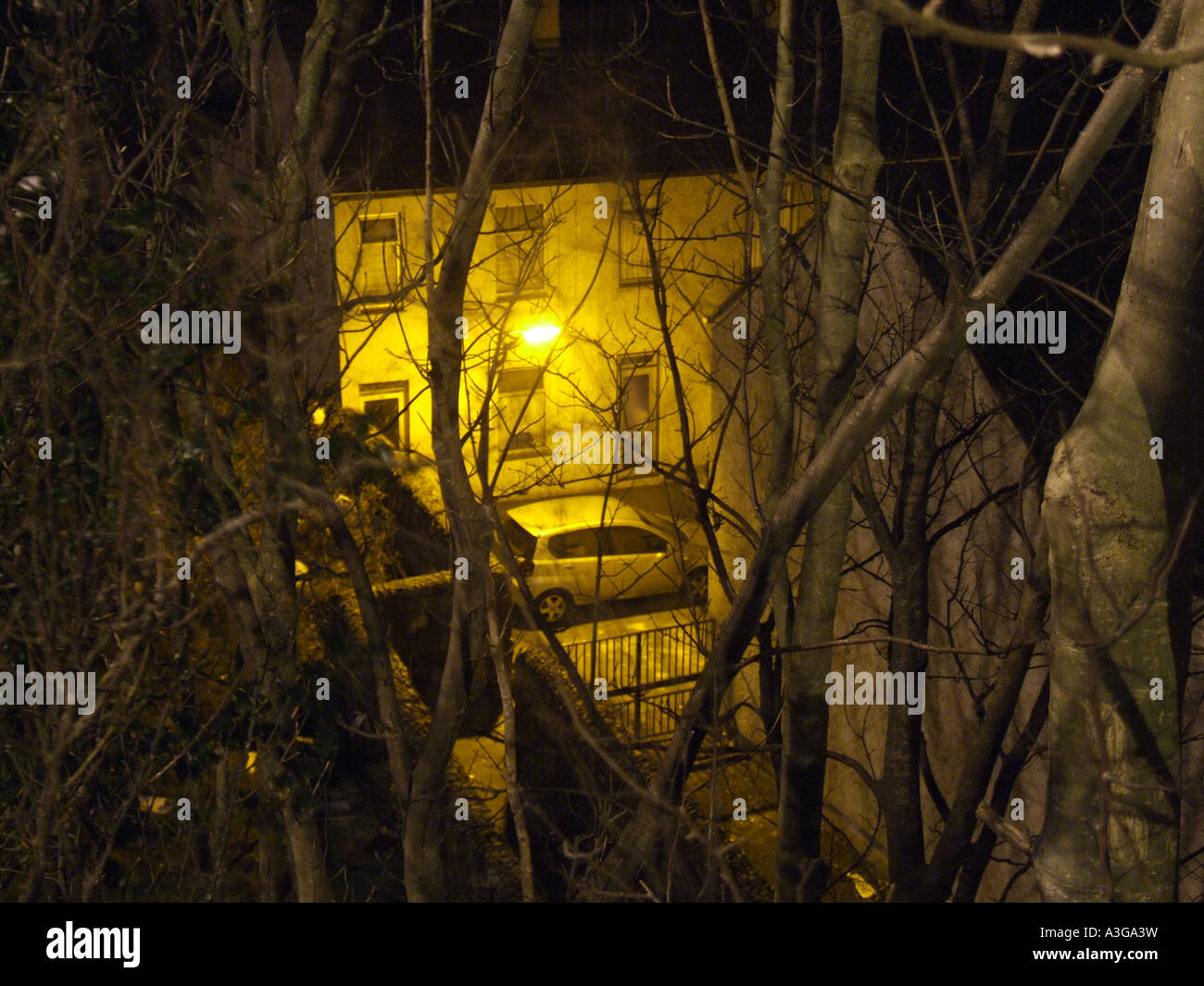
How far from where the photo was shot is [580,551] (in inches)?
562

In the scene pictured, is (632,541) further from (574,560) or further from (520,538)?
(520,538)

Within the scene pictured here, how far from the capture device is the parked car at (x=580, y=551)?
1359cm

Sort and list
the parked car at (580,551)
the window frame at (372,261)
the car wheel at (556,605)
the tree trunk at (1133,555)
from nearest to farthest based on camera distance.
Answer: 1. the tree trunk at (1133,555)
2. the window frame at (372,261)
3. the car wheel at (556,605)
4. the parked car at (580,551)

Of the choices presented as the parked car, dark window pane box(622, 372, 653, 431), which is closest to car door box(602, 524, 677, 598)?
the parked car

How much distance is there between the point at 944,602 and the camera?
830 cm

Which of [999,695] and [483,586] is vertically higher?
[483,586]

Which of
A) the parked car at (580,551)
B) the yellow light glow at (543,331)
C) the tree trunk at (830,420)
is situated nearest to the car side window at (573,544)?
the parked car at (580,551)

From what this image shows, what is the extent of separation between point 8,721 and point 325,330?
2457 millimetres

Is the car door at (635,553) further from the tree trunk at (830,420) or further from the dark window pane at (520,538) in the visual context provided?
the tree trunk at (830,420)

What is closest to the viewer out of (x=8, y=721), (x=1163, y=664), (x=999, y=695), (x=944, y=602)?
(x=1163, y=664)

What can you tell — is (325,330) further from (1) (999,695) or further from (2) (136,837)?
(1) (999,695)

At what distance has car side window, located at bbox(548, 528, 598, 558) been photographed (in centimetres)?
1405

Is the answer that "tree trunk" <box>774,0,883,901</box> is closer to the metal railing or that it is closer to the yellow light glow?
the yellow light glow

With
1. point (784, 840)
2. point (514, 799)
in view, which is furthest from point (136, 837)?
point (784, 840)
